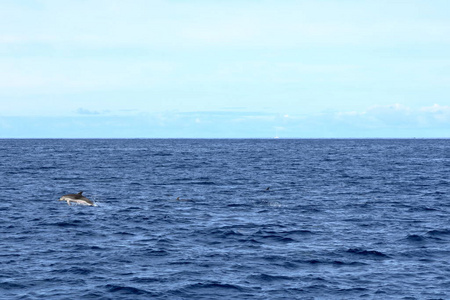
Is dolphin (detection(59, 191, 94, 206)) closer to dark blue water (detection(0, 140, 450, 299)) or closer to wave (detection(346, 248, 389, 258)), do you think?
dark blue water (detection(0, 140, 450, 299))

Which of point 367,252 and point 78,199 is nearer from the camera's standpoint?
point 367,252

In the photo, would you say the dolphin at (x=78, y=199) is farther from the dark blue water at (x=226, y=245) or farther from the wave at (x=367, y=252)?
the wave at (x=367, y=252)

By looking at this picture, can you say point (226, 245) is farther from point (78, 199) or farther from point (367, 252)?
point (78, 199)

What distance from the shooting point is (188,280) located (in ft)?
66.9

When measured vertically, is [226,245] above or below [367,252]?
below

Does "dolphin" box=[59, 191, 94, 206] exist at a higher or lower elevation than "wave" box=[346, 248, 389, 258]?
higher

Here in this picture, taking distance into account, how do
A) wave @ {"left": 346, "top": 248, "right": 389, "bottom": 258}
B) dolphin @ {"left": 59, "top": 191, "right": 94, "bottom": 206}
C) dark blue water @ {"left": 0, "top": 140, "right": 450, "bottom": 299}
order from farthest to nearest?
dolphin @ {"left": 59, "top": 191, "right": 94, "bottom": 206}
wave @ {"left": 346, "top": 248, "right": 389, "bottom": 258}
dark blue water @ {"left": 0, "top": 140, "right": 450, "bottom": 299}

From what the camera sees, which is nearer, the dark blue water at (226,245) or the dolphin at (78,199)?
the dark blue water at (226,245)

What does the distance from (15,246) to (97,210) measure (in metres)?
11.4

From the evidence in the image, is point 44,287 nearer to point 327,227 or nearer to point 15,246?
point 15,246

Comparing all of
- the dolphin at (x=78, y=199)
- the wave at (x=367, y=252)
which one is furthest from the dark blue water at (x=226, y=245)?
the dolphin at (x=78, y=199)

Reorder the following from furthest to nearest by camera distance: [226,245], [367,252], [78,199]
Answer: [78,199]
[226,245]
[367,252]

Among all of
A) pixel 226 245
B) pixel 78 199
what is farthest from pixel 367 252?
pixel 78 199

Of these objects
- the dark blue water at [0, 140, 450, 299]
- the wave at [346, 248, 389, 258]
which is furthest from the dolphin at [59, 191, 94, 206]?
the wave at [346, 248, 389, 258]
